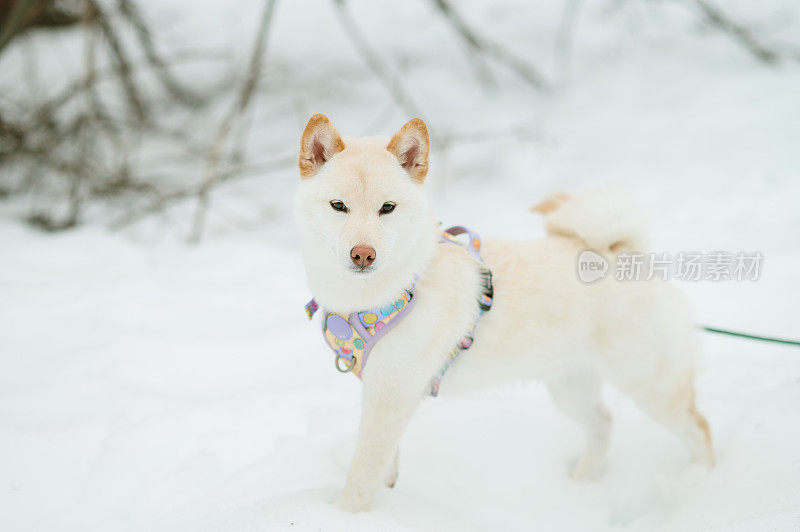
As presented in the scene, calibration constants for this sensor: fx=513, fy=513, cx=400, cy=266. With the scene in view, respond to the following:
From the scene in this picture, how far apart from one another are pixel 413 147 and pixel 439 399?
1.52m

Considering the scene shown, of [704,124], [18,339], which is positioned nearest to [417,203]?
[18,339]

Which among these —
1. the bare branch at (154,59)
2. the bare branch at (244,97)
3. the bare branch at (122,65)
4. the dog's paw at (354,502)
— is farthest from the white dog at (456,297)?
the bare branch at (154,59)

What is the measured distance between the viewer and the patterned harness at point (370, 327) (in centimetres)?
180

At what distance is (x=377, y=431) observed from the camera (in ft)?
6.09

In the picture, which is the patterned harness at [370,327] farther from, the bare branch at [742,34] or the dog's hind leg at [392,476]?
the bare branch at [742,34]

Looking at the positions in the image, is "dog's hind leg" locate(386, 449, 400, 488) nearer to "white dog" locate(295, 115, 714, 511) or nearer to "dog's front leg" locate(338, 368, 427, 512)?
"white dog" locate(295, 115, 714, 511)

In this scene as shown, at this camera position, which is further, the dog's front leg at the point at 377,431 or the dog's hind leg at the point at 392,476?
the dog's hind leg at the point at 392,476

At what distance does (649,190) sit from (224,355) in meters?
3.64

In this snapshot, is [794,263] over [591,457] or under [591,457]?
over

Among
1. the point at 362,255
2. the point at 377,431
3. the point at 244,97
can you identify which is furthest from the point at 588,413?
the point at 244,97

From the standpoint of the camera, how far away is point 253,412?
257 centimetres

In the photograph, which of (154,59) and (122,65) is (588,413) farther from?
(154,59)

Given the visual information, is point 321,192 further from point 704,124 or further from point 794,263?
point 704,124

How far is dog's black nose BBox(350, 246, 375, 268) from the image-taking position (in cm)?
158
